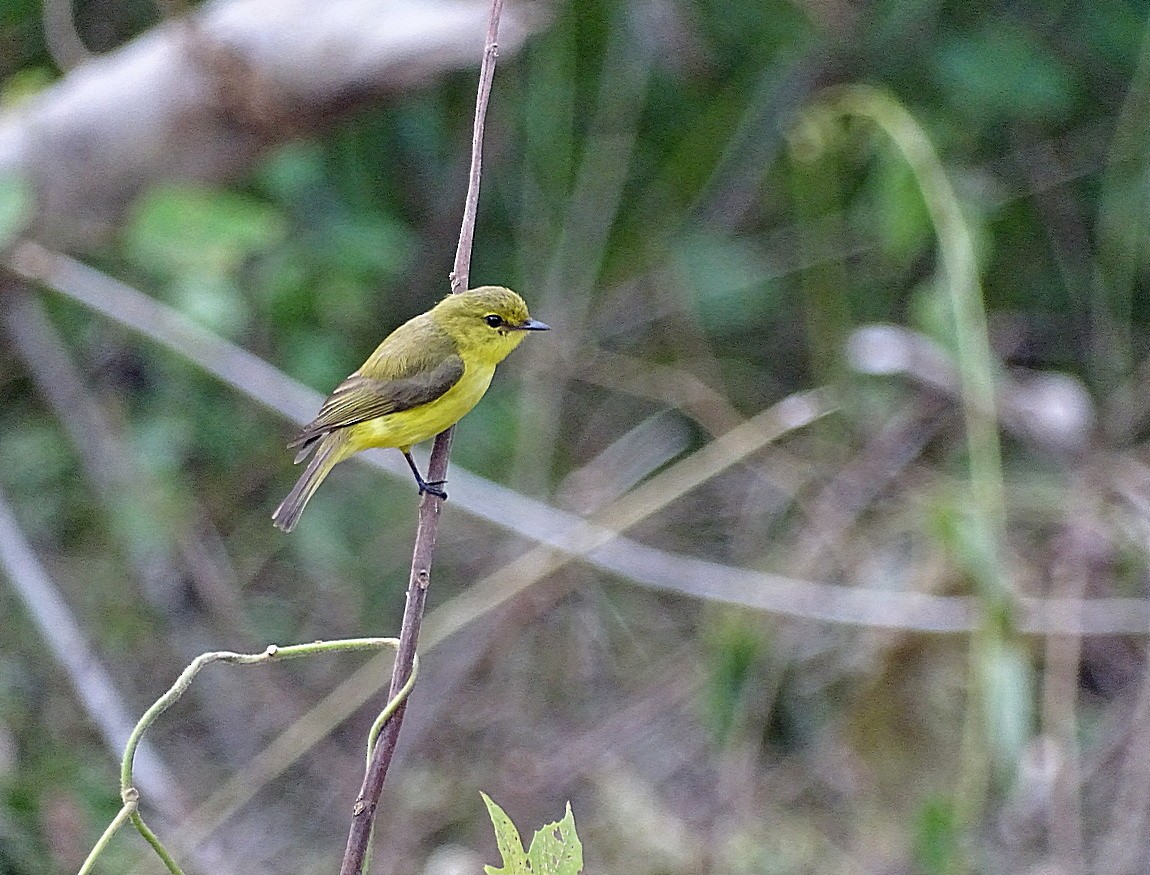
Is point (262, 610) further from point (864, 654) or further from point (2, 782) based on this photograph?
point (864, 654)

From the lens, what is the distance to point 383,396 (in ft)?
9.68

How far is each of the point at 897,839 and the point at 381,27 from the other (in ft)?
9.35

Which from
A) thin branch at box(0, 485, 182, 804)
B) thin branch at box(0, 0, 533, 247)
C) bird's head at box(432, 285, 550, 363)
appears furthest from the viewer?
thin branch at box(0, 0, 533, 247)

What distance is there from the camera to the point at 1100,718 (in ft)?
13.8

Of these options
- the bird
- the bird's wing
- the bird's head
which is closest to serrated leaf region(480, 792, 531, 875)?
the bird

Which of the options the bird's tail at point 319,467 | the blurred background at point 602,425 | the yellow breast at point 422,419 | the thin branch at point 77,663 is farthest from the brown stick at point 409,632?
the thin branch at point 77,663

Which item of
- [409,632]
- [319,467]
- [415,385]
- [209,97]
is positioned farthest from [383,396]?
[209,97]

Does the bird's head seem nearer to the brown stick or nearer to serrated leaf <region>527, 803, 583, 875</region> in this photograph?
the brown stick

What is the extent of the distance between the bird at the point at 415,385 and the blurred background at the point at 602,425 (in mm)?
595

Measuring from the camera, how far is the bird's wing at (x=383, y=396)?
2939 mm

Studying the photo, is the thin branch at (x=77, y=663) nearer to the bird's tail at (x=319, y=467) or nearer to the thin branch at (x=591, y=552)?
the thin branch at (x=591, y=552)

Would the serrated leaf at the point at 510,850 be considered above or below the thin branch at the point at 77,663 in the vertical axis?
above

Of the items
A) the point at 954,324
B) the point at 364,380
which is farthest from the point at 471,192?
the point at 954,324

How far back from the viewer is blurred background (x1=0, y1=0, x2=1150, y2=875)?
370 centimetres
